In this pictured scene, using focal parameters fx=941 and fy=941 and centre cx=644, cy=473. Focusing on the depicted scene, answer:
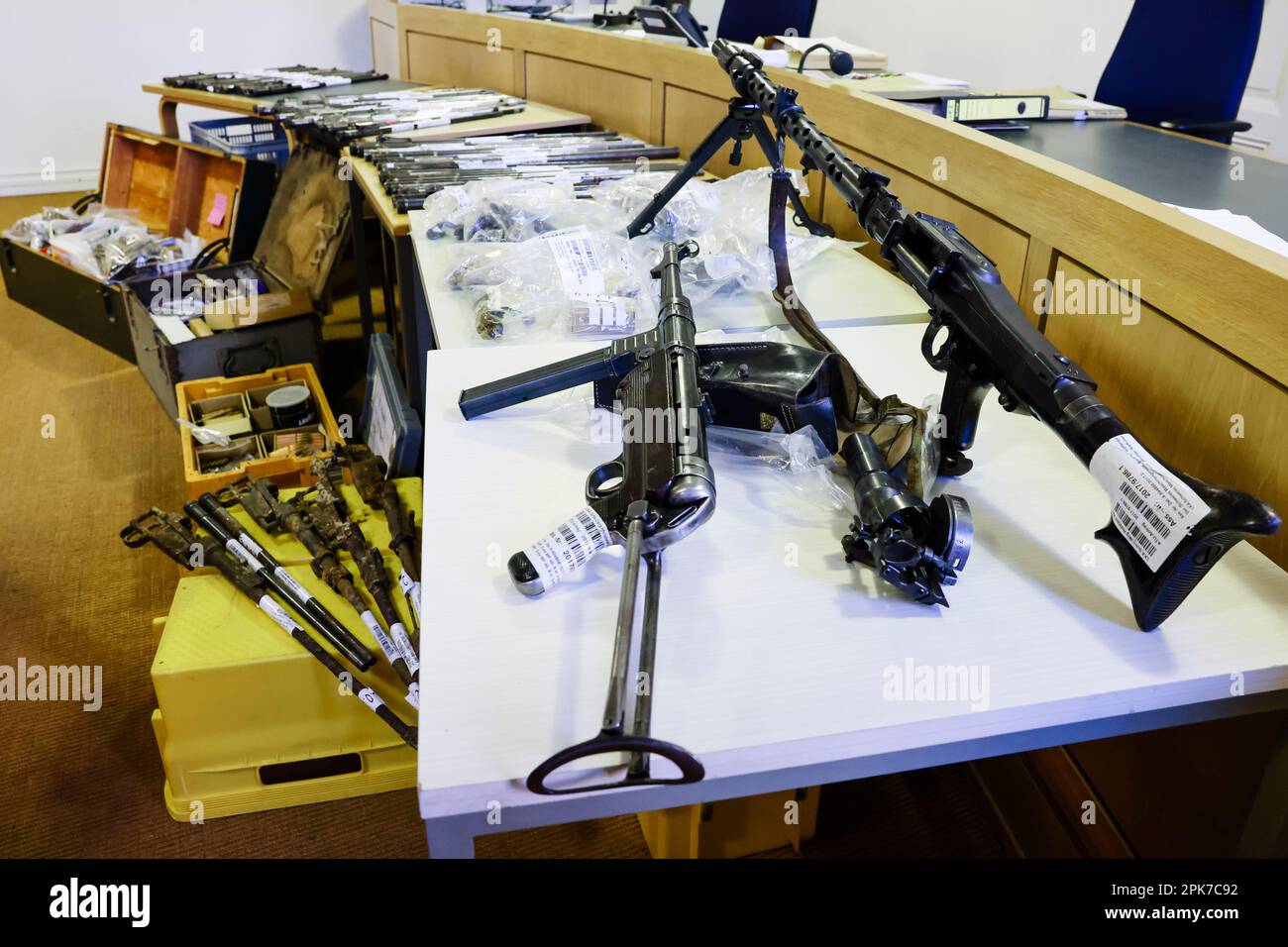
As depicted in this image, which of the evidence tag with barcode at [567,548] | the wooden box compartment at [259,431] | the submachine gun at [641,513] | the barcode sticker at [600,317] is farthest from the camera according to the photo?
the wooden box compartment at [259,431]

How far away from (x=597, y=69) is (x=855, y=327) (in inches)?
67.5

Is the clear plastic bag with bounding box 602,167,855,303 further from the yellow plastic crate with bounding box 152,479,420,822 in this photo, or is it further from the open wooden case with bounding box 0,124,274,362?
Answer: the open wooden case with bounding box 0,124,274,362

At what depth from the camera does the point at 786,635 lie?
2.61 ft

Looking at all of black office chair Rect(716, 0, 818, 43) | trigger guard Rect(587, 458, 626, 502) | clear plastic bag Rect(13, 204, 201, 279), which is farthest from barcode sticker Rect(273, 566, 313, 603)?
black office chair Rect(716, 0, 818, 43)

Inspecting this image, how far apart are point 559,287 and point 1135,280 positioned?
787 mm

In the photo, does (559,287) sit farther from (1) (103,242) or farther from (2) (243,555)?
(1) (103,242)

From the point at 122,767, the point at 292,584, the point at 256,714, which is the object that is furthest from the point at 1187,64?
the point at 122,767

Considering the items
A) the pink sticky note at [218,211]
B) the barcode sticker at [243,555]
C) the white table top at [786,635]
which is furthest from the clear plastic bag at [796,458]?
the pink sticky note at [218,211]

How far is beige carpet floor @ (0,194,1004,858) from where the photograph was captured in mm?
1477

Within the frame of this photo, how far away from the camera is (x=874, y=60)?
2.30m

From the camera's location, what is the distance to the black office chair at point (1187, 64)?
7.66ft

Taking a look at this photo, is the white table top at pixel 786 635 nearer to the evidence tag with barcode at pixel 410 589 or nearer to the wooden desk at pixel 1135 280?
the wooden desk at pixel 1135 280

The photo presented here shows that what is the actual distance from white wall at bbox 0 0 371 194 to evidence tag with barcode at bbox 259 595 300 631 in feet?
15.3

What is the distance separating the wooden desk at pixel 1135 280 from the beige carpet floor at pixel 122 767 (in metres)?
0.25
